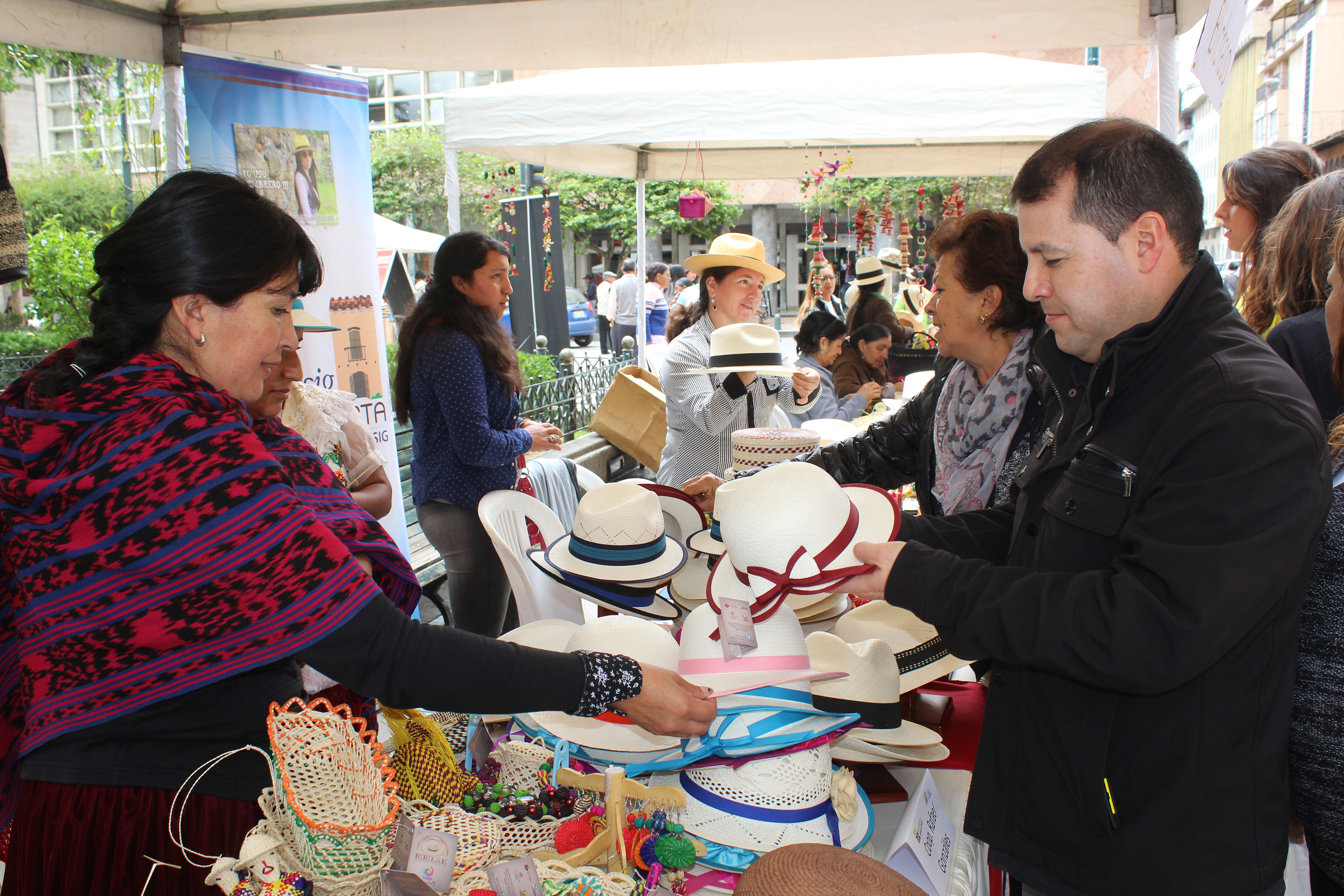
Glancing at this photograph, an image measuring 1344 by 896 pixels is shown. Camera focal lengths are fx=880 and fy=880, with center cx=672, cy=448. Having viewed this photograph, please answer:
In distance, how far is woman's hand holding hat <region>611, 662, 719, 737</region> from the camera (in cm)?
152

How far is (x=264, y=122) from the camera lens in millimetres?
3730

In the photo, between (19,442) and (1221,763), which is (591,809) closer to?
(1221,763)

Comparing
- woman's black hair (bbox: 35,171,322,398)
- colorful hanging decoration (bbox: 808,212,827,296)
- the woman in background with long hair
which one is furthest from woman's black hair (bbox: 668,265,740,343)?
colorful hanging decoration (bbox: 808,212,827,296)

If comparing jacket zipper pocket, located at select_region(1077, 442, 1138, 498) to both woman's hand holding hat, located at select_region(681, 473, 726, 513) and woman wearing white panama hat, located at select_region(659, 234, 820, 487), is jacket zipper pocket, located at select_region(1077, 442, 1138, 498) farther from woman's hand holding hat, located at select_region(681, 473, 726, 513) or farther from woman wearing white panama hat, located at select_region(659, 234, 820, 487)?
woman wearing white panama hat, located at select_region(659, 234, 820, 487)

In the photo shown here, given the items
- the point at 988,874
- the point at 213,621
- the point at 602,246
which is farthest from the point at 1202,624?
the point at 602,246

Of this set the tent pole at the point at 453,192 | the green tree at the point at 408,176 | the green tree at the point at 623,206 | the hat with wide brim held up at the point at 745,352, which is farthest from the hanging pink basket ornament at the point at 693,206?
the green tree at the point at 408,176

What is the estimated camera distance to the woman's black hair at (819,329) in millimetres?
5516

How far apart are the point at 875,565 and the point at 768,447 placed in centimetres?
134

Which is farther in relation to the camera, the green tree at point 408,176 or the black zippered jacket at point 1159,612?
the green tree at point 408,176

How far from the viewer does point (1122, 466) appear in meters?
1.34

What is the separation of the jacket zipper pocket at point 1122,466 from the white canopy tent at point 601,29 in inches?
104

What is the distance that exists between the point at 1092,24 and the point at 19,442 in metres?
3.67

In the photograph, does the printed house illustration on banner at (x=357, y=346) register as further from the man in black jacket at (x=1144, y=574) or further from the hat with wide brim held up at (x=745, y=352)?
the man in black jacket at (x=1144, y=574)

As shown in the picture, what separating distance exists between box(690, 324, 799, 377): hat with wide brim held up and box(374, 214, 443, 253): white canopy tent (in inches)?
440
